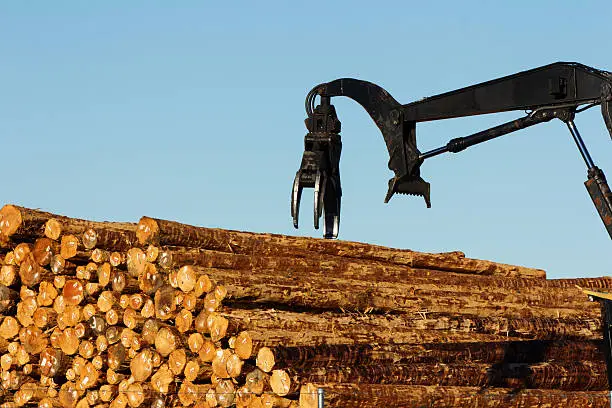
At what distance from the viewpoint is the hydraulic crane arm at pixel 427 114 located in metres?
13.7

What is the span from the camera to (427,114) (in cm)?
1573

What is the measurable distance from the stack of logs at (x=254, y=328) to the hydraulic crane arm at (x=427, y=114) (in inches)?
42.1

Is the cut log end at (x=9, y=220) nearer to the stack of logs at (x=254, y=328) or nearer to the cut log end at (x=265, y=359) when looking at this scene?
the stack of logs at (x=254, y=328)

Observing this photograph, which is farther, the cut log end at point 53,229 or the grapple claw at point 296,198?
the grapple claw at point 296,198

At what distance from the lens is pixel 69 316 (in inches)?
509

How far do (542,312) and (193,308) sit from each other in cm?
562

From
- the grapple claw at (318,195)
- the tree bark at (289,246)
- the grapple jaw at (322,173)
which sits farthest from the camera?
the grapple jaw at (322,173)

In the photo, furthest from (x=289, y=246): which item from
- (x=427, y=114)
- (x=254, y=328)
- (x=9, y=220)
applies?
(x=9, y=220)

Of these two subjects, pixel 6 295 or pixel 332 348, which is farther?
pixel 6 295

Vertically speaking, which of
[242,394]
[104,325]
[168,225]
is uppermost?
[168,225]

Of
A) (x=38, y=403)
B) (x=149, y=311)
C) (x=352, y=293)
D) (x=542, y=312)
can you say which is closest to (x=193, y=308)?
(x=149, y=311)

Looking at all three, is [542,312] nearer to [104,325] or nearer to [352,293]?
[352,293]

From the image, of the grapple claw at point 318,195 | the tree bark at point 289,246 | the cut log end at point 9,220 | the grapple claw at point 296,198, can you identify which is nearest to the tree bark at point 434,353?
the tree bark at point 289,246

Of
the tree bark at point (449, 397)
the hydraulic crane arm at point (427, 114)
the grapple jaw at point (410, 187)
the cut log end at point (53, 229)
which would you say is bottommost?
the tree bark at point (449, 397)
